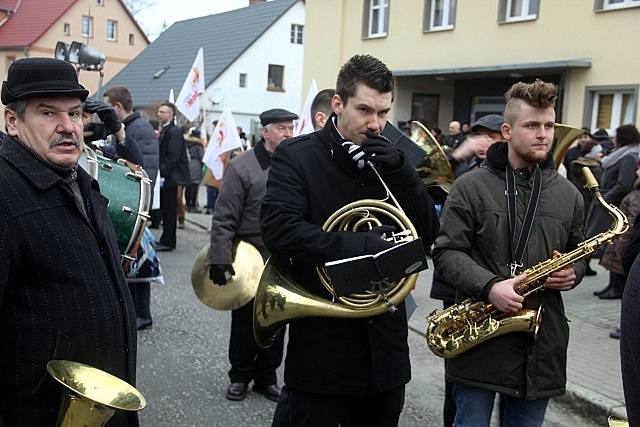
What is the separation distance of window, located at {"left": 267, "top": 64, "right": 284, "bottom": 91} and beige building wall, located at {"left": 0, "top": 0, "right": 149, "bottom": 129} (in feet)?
39.5

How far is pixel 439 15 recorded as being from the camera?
17812 mm

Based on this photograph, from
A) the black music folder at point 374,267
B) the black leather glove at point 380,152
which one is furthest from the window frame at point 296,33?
the black music folder at point 374,267

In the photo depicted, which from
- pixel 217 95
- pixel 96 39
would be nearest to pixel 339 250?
pixel 217 95

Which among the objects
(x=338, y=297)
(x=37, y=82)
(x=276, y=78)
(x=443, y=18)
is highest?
(x=443, y=18)

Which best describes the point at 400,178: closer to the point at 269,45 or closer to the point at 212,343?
the point at 212,343

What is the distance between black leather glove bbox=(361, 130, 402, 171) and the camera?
2865 mm

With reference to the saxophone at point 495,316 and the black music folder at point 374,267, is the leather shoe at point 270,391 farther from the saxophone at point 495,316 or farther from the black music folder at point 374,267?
the black music folder at point 374,267

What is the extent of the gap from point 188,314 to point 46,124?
16.8 ft

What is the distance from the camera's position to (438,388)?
18.1 feet

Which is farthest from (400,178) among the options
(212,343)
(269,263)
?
(212,343)

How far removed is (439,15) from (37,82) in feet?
54.2

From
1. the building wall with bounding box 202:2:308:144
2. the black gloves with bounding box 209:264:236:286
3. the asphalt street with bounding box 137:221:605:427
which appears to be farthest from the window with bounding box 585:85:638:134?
the building wall with bounding box 202:2:308:144

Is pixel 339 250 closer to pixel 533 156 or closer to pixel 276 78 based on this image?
pixel 533 156

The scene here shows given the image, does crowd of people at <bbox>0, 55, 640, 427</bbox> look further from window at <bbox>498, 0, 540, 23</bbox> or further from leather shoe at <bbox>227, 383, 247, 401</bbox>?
window at <bbox>498, 0, 540, 23</bbox>
